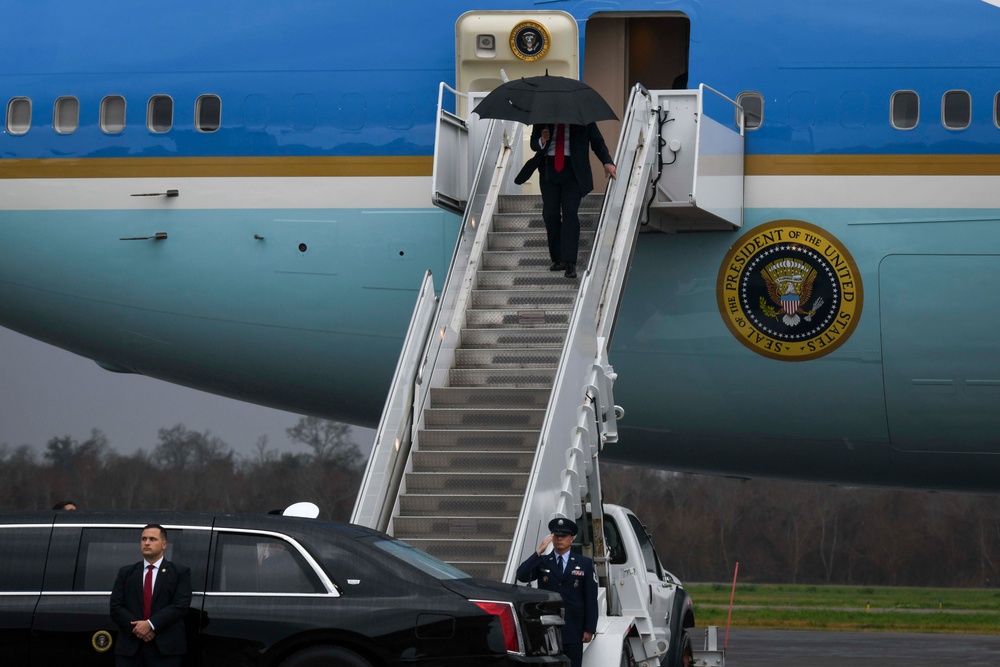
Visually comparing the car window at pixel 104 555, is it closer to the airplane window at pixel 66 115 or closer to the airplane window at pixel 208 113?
the airplane window at pixel 208 113

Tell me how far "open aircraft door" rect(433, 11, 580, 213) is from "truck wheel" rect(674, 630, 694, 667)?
4077 mm

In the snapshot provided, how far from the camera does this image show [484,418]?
9836 mm

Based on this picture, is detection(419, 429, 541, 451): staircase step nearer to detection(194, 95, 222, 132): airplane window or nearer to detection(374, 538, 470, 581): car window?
detection(374, 538, 470, 581): car window

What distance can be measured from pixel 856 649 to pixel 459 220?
1020 centimetres

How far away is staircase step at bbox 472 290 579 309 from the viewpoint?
1058cm

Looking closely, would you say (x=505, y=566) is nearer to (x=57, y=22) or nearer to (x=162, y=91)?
(x=162, y=91)

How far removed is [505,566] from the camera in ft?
29.1

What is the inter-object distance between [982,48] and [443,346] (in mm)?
4915

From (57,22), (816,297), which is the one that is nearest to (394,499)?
(816,297)

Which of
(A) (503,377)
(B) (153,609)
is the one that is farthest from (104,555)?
(A) (503,377)

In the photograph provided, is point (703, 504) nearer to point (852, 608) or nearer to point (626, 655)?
point (852, 608)

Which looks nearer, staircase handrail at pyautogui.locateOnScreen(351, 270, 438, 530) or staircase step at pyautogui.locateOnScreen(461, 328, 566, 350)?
staircase handrail at pyautogui.locateOnScreen(351, 270, 438, 530)

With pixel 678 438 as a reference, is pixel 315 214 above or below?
A: above

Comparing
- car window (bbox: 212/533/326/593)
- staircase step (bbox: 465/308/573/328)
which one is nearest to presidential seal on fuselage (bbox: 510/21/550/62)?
staircase step (bbox: 465/308/573/328)
